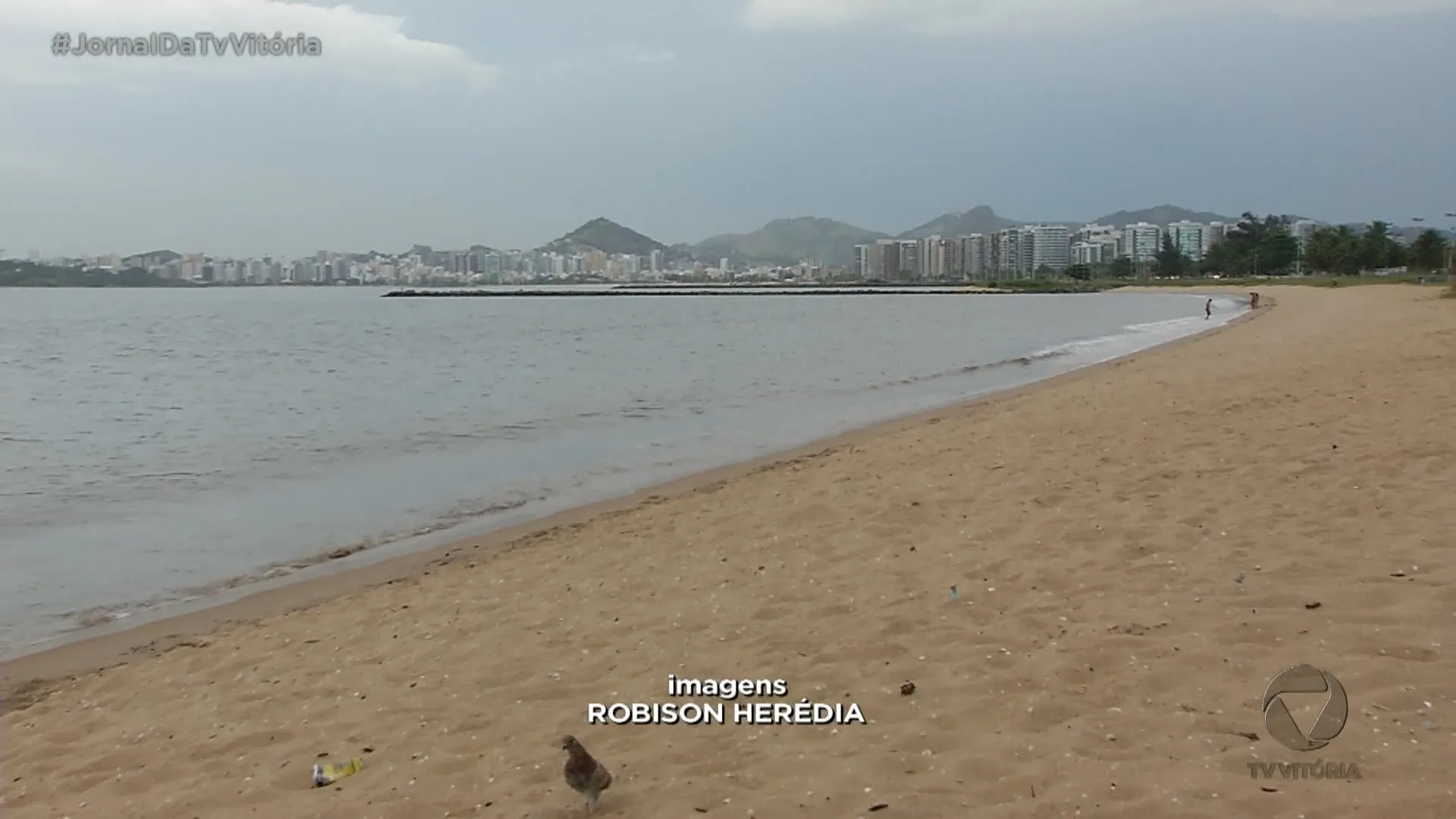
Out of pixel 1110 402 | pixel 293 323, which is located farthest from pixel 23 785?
pixel 293 323

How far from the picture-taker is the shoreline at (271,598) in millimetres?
6484

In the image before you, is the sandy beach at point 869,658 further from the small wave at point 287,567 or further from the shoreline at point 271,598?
the small wave at point 287,567

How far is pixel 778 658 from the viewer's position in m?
5.05

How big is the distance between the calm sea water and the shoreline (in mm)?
327

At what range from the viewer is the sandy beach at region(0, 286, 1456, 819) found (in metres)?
3.70

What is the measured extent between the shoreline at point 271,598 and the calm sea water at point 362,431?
327 mm

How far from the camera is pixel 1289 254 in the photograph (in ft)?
437

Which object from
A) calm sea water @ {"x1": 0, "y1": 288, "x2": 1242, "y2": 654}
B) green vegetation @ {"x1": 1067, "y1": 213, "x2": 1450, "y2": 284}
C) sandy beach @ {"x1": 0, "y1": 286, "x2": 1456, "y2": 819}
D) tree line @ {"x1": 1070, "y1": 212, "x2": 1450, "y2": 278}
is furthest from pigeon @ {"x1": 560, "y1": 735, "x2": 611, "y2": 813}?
tree line @ {"x1": 1070, "y1": 212, "x2": 1450, "y2": 278}

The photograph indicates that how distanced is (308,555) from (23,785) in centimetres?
492

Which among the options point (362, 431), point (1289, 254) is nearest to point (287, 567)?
point (362, 431)

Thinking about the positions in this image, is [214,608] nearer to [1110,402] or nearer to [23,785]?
[23,785]

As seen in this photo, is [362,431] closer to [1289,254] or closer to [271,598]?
[271,598]

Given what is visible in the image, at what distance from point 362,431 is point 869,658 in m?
15.7

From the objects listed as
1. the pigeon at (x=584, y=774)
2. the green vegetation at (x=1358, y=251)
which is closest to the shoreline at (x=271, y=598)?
the pigeon at (x=584, y=774)
